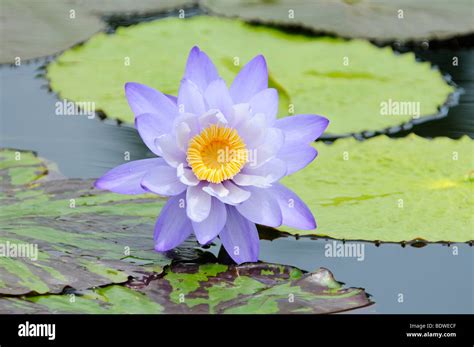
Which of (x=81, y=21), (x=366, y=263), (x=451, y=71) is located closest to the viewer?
(x=366, y=263)

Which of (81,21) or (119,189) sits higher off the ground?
(81,21)

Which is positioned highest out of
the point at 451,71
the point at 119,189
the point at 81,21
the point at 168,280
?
the point at 81,21

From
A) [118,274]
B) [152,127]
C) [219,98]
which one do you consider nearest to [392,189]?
[219,98]

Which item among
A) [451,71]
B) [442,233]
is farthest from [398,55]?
[442,233]

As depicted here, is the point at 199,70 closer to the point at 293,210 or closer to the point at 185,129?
the point at 185,129

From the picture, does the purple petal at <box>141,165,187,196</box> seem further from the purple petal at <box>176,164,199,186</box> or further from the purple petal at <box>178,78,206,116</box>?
the purple petal at <box>178,78,206,116</box>

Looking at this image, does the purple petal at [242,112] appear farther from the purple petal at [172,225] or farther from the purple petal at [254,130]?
the purple petal at [172,225]
